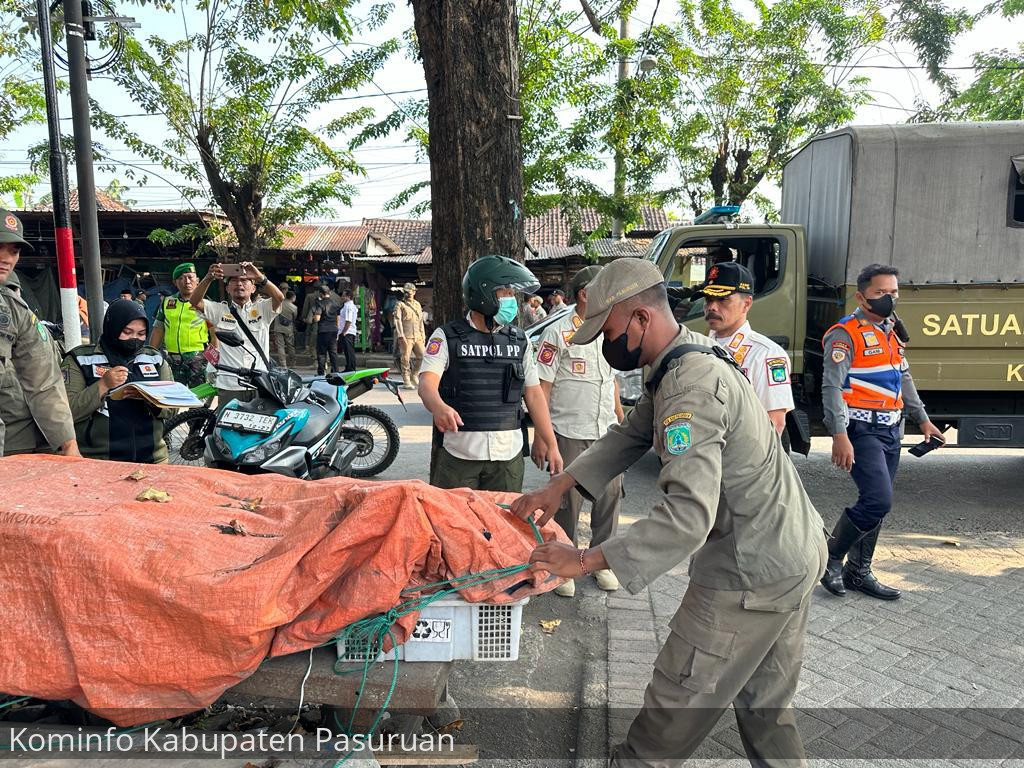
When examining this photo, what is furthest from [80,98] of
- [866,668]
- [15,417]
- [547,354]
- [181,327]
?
[866,668]

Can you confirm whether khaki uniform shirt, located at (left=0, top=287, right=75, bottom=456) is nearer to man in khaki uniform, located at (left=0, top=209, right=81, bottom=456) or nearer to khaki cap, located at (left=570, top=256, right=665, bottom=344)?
man in khaki uniform, located at (left=0, top=209, right=81, bottom=456)

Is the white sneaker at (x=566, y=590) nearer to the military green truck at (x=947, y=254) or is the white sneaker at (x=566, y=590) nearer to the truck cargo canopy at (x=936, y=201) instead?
the military green truck at (x=947, y=254)

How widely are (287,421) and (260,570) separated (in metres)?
3.35

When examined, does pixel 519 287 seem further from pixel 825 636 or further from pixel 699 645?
pixel 825 636

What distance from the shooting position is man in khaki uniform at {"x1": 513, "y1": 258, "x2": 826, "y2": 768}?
1872 mm

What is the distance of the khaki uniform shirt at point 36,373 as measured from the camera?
3.49m

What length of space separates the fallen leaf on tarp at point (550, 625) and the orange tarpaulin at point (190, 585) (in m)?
1.60

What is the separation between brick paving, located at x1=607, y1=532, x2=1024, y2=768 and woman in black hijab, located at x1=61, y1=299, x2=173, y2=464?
2784 millimetres

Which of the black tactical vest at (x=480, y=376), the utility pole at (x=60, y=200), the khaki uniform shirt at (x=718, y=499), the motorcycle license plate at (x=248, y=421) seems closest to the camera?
the khaki uniform shirt at (x=718, y=499)

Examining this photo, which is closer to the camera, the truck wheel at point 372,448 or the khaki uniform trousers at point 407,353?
the truck wheel at point 372,448

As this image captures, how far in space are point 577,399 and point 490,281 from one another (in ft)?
3.41

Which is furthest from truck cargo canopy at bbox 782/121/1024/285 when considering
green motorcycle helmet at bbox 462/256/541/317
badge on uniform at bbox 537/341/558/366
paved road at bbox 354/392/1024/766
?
green motorcycle helmet at bbox 462/256/541/317

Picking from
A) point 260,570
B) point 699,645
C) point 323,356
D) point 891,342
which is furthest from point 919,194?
point 323,356

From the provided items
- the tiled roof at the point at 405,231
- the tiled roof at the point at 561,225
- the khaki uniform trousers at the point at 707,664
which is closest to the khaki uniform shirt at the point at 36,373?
the khaki uniform trousers at the point at 707,664
